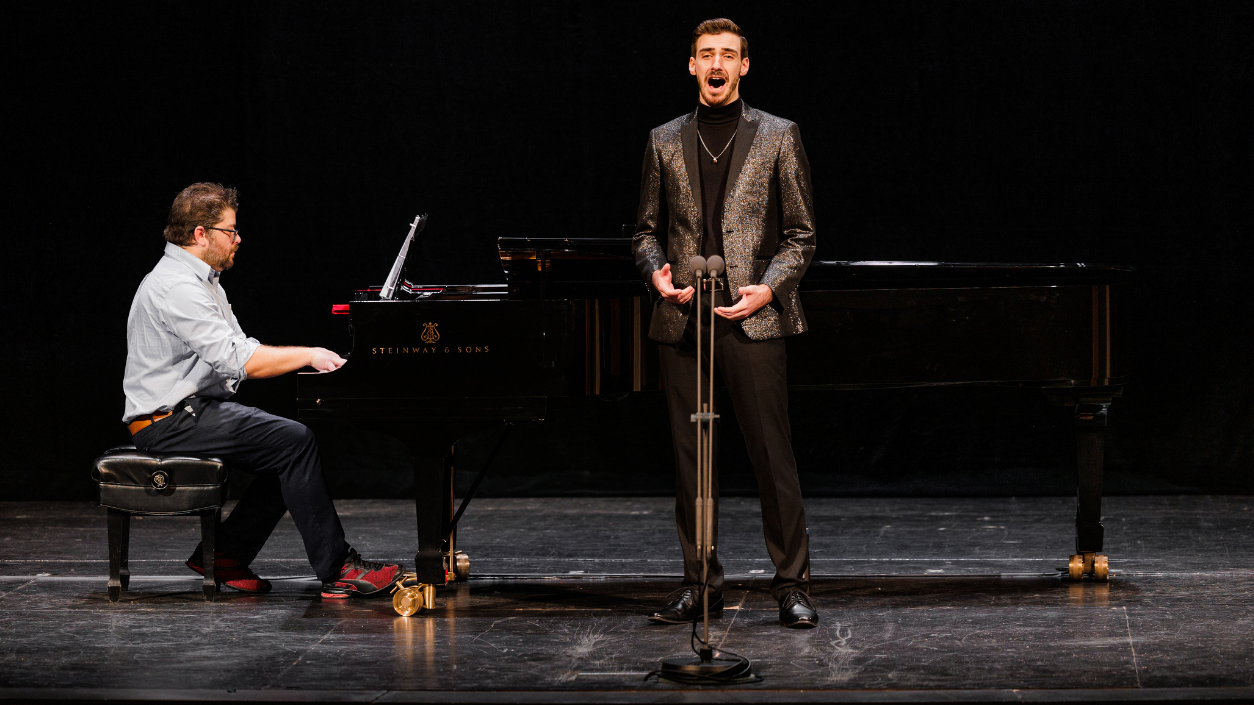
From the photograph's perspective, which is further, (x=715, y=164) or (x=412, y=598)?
(x=412, y=598)

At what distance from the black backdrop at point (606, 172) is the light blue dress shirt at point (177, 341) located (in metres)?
2.35

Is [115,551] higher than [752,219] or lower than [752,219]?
lower

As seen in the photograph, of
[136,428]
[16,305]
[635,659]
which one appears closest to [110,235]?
[16,305]

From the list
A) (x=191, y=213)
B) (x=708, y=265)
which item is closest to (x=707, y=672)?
(x=708, y=265)

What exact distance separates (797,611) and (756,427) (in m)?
0.49

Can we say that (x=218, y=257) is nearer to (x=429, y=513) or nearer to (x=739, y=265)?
(x=429, y=513)

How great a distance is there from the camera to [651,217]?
3.25 metres

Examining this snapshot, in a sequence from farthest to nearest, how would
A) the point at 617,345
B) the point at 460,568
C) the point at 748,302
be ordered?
the point at 460,568 → the point at 617,345 → the point at 748,302

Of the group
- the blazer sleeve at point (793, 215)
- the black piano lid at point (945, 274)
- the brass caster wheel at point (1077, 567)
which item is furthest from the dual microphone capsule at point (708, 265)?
the brass caster wheel at point (1077, 567)

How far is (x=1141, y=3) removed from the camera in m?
5.70

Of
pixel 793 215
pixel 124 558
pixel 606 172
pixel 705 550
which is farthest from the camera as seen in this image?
pixel 606 172

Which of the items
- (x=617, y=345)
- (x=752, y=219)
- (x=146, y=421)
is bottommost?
(x=146, y=421)

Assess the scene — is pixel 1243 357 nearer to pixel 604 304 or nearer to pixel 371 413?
pixel 604 304

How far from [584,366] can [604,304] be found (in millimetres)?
Answer: 190
